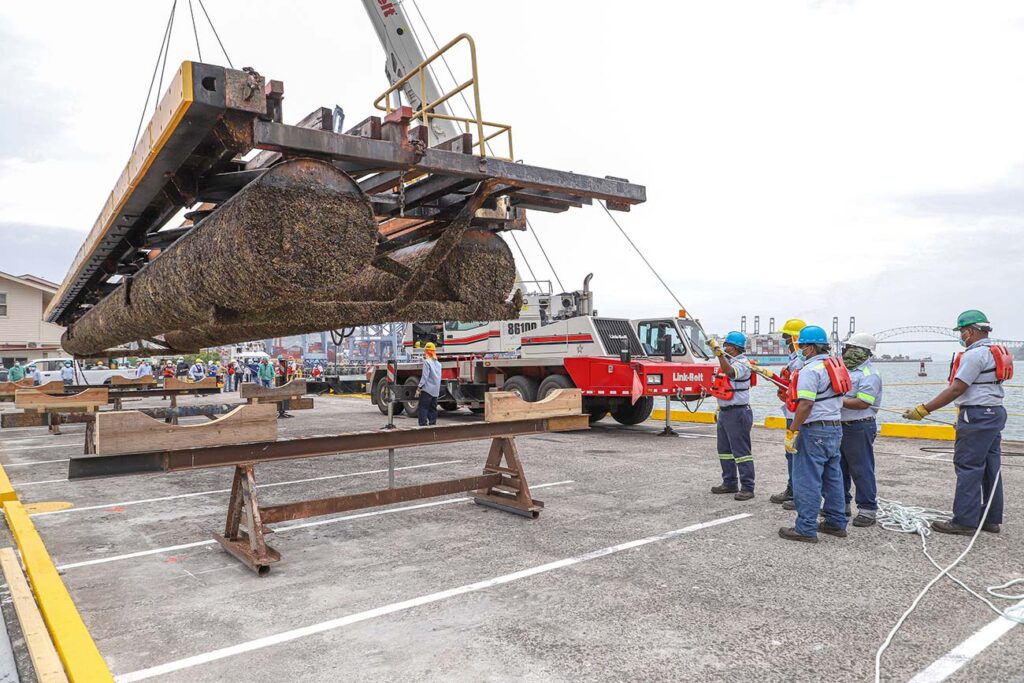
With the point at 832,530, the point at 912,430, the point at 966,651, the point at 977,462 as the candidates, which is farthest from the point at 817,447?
the point at 912,430

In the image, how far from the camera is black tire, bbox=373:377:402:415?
17.5 meters

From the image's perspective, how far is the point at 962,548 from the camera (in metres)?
5.12

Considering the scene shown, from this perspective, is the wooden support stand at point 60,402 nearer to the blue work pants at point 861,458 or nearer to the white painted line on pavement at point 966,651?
the blue work pants at point 861,458

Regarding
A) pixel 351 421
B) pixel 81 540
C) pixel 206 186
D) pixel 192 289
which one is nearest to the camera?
pixel 206 186

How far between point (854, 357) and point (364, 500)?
4.32m

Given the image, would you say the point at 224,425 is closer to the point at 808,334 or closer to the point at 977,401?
the point at 808,334

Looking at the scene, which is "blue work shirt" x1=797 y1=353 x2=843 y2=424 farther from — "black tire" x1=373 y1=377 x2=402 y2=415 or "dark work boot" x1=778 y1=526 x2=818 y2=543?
"black tire" x1=373 y1=377 x2=402 y2=415

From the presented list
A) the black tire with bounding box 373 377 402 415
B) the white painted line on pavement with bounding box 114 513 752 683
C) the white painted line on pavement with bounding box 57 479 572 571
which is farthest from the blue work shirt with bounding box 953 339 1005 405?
the black tire with bounding box 373 377 402 415

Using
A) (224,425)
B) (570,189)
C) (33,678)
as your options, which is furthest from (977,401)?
(33,678)

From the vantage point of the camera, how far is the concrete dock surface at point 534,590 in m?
3.30

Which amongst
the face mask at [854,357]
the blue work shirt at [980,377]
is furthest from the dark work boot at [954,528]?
the face mask at [854,357]

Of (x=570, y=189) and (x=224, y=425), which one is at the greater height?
(x=570, y=189)

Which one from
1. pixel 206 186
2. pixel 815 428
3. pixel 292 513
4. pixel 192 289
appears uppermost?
pixel 206 186

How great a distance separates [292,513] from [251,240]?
2.31 metres
